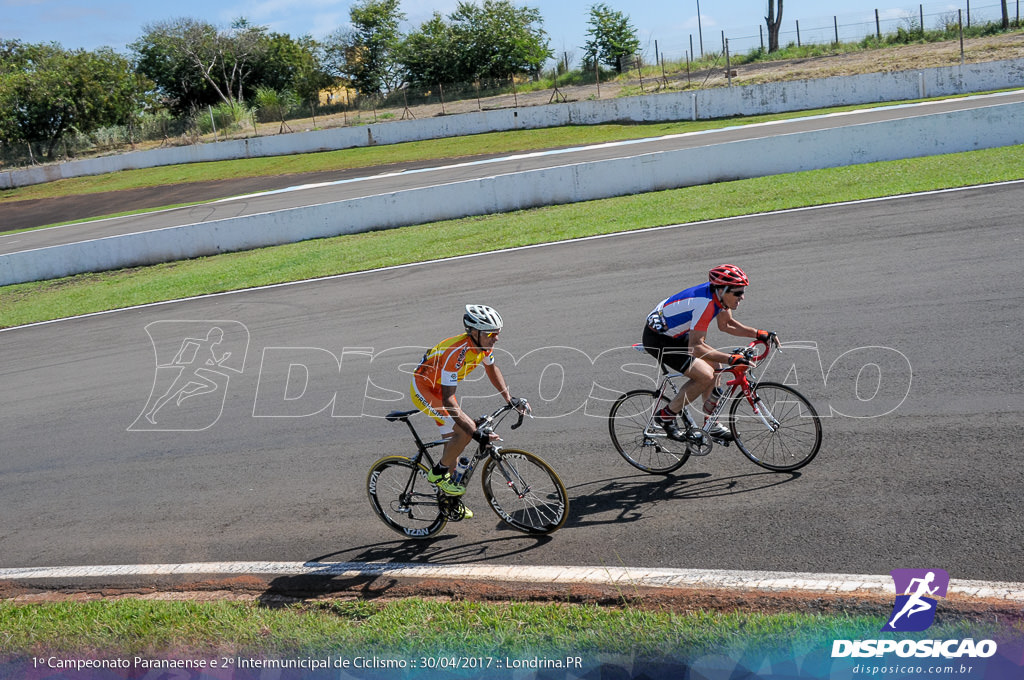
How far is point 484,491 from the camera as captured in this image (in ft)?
21.7

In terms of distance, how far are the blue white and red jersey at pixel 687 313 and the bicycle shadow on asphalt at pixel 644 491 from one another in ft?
4.37

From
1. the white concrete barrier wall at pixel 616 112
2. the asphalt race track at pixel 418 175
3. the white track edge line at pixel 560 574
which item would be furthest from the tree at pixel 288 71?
the white track edge line at pixel 560 574

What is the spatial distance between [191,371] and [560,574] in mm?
8536

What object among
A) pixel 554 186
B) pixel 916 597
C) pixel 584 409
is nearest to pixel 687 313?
pixel 584 409

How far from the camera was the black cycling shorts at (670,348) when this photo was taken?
7070mm

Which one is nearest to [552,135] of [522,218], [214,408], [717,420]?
[522,218]

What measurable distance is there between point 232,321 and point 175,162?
3850 centimetres

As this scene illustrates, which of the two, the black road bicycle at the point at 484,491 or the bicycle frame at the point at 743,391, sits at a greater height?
the bicycle frame at the point at 743,391

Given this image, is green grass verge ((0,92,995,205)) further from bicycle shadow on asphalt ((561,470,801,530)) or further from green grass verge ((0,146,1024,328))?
bicycle shadow on asphalt ((561,470,801,530))

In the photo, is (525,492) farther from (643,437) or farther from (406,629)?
(406,629)

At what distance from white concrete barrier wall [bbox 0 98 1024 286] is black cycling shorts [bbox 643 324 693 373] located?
561 inches

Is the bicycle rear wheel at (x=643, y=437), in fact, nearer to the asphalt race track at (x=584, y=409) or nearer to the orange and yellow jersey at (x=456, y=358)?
the asphalt race track at (x=584, y=409)

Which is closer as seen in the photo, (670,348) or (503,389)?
(503,389)

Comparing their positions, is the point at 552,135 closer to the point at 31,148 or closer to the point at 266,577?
the point at 266,577
